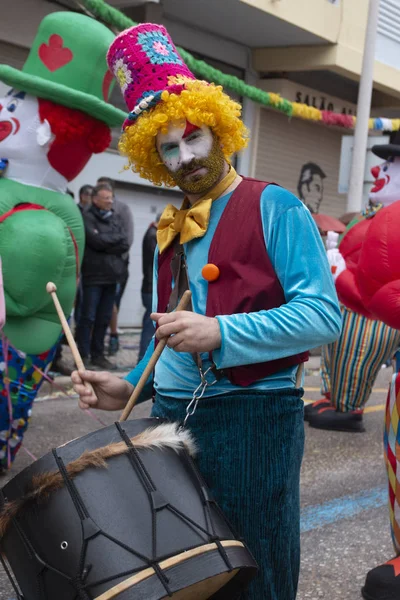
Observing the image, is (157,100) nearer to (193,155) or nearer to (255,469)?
(193,155)

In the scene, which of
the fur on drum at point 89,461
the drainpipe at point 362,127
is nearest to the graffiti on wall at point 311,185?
the drainpipe at point 362,127

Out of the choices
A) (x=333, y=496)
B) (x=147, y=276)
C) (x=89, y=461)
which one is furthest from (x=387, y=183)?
(x=147, y=276)

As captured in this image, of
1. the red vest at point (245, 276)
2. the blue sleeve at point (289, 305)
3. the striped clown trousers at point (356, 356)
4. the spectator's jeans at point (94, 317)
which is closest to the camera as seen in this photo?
the blue sleeve at point (289, 305)

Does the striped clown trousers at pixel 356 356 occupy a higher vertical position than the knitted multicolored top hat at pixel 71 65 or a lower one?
lower

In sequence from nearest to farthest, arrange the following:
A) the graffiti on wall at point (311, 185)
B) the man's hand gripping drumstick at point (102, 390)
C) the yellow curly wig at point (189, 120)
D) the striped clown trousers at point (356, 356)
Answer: the yellow curly wig at point (189, 120) → the man's hand gripping drumstick at point (102, 390) → the striped clown trousers at point (356, 356) → the graffiti on wall at point (311, 185)

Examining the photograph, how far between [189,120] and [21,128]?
8.91 ft

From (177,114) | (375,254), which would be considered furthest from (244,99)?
(177,114)

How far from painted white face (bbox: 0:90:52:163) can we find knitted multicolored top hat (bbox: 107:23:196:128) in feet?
7.70

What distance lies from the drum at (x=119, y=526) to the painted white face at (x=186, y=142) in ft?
2.32

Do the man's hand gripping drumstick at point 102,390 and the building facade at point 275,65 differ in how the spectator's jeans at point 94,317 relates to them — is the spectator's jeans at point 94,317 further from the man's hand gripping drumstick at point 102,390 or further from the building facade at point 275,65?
the man's hand gripping drumstick at point 102,390

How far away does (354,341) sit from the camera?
6.05 m

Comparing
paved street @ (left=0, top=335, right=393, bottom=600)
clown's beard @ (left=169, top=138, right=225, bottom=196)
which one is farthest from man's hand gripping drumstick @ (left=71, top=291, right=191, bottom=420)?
paved street @ (left=0, top=335, right=393, bottom=600)

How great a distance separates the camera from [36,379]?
463 cm

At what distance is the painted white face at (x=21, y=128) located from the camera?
4.64m
